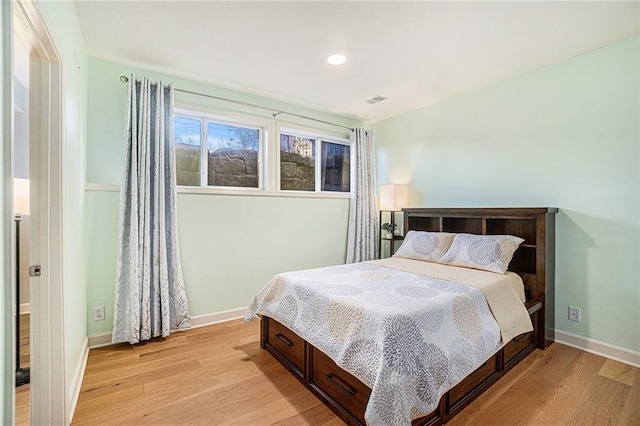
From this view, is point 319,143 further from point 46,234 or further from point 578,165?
point 46,234

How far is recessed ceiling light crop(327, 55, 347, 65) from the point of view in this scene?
8.25ft

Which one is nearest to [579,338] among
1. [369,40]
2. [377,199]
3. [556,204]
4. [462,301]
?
[556,204]

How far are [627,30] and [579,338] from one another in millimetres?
2387

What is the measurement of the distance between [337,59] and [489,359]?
8.30 ft

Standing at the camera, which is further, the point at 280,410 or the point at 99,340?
the point at 99,340

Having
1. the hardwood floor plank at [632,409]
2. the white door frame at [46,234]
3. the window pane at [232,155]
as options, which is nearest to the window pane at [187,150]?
the window pane at [232,155]

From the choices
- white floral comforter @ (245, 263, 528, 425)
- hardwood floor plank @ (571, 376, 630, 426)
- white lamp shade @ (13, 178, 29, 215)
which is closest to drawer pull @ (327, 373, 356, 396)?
white floral comforter @ (245, 263, 528, 425)

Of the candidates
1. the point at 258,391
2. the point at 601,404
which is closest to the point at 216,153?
the point at 258,391

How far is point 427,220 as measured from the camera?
3.59 m

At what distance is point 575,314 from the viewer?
254 cm

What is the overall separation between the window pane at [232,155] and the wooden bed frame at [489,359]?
1.57 m

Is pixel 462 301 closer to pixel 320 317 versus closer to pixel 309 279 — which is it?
pixel 320 317

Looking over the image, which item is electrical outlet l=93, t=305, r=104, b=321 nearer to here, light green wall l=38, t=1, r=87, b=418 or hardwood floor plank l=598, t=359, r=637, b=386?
light green wall l=38, t=1, r=87, b=418

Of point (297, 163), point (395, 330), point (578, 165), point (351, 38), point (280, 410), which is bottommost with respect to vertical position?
point (280, 410)
